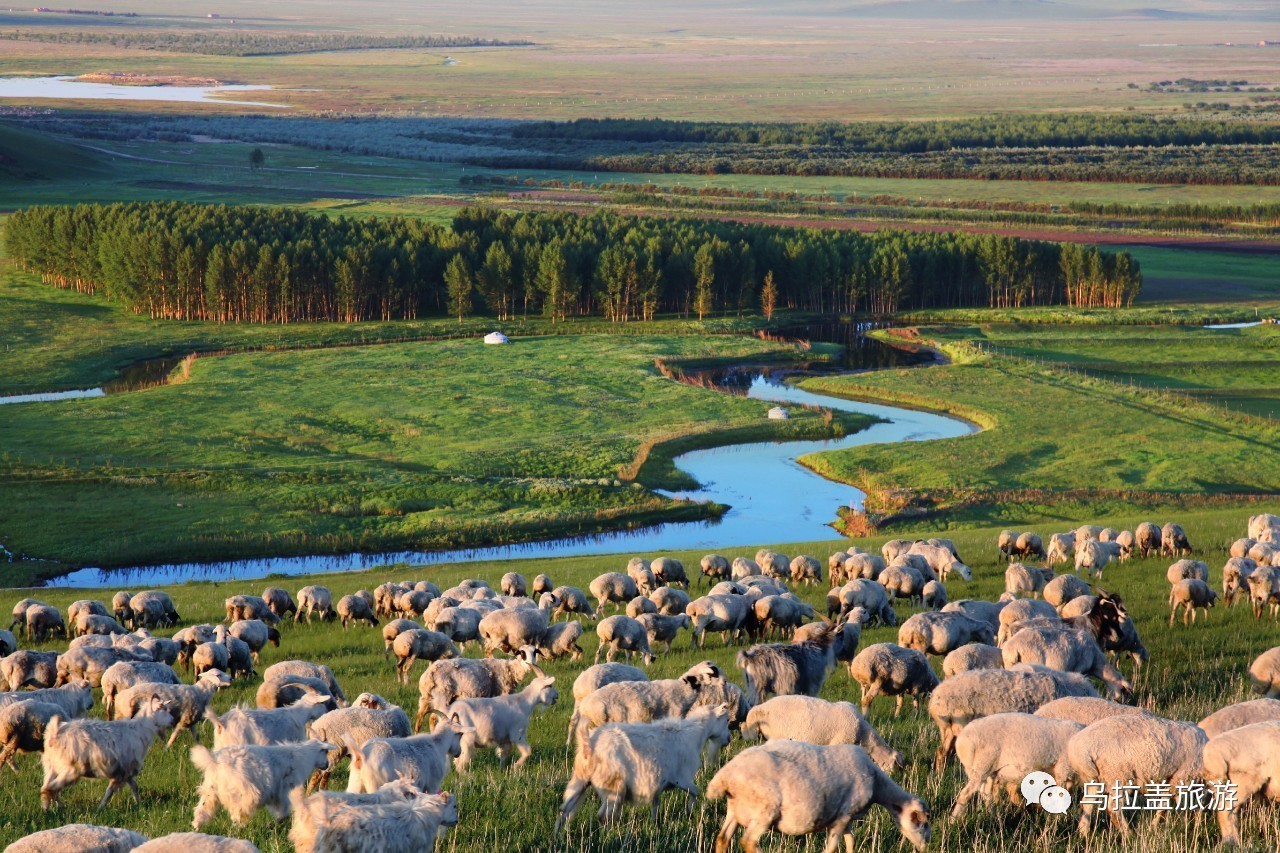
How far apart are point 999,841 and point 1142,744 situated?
7.42 feet

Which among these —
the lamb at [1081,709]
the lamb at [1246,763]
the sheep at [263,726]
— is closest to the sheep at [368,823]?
the sheep at [263,726]

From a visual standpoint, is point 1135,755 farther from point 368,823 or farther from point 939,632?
point 939,632

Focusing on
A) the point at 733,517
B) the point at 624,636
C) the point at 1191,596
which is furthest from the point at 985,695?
the point at 733,517

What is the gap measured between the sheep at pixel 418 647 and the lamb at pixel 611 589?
23.9ft

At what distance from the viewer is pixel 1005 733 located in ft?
52.7

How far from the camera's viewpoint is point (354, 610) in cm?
3197

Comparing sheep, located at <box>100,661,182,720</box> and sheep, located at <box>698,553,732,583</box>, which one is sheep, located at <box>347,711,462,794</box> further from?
sheep, located at <box>698,553,732,583</box>

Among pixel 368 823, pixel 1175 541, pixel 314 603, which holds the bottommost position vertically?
pixel 314 603

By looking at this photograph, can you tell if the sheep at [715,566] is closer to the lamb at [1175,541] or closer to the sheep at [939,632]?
the sheep at [939,632]

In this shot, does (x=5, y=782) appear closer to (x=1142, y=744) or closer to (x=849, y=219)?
(x=1142, y=744)

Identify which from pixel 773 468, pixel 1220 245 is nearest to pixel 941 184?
pixel 1220 245

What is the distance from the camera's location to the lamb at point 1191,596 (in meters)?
28.5

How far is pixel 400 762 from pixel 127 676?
26.2 feet

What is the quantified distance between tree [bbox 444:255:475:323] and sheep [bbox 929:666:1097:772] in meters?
86.2
